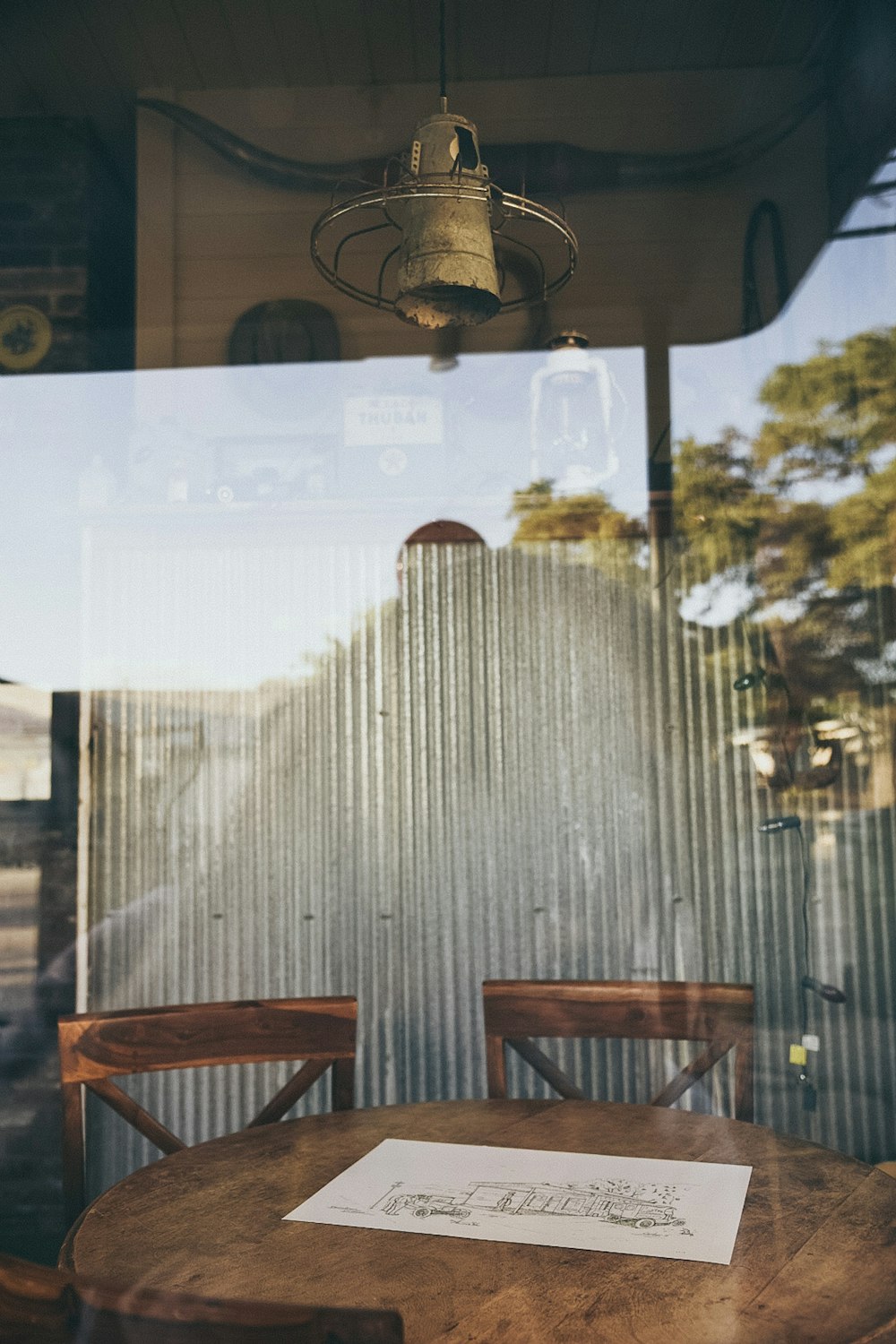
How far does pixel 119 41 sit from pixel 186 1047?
250cm

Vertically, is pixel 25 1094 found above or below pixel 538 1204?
below

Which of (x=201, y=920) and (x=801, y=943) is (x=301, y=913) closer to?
(x=201, y=920)

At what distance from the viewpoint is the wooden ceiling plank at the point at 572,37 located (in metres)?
2.77

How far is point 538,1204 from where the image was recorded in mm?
1146

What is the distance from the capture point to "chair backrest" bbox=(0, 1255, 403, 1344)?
573mm

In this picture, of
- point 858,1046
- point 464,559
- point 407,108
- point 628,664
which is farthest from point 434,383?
point 858,1046

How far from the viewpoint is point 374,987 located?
284cm

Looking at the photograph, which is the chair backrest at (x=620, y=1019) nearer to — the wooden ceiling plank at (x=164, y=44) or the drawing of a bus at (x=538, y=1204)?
the drawing of a bus at (x=538, y=1204)

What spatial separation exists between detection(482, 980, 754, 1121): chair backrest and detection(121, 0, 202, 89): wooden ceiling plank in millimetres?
2451

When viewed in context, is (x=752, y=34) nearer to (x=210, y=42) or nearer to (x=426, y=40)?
(x=426, y=40)

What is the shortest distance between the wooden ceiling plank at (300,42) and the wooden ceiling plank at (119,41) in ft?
1.15

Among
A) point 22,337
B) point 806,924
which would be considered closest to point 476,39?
point 22,337

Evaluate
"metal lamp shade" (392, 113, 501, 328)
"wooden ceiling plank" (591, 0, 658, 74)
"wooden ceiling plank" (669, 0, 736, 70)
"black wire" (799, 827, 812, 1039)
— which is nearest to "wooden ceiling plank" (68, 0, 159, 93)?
"wooden ceiling plank" (591, 0, 658, 74)

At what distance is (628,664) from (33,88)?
2.15 metres
